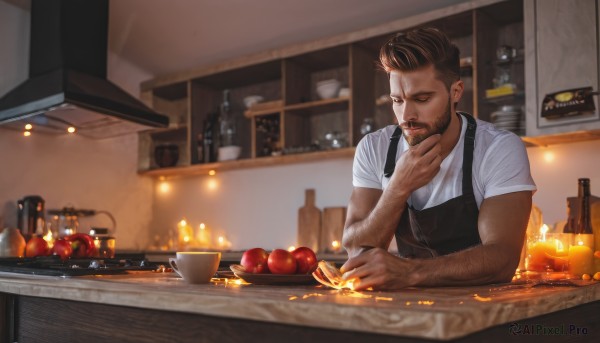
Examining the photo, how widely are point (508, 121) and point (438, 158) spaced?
6.00 feet

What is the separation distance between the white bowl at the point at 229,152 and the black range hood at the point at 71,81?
2.21 ft

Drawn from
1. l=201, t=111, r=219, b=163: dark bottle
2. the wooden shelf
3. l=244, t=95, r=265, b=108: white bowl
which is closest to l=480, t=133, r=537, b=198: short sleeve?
the wooden shelf

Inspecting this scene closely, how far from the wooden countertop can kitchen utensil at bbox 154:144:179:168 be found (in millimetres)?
3857

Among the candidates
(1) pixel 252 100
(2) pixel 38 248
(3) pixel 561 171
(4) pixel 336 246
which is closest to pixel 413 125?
(2) pixel 38 248

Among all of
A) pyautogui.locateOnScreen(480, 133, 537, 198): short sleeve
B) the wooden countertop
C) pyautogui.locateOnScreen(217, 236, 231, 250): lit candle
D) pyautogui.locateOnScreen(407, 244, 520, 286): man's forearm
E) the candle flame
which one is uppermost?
pyautogui.locateOnScreen(480, 133, 537, 198): short sleeve

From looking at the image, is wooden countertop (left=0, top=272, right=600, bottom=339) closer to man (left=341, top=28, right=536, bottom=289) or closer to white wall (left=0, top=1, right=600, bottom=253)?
man (left=341, top=28, right=536, bottom=289)

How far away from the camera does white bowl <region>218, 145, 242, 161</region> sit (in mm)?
4844

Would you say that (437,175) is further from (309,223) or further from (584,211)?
(309,223)

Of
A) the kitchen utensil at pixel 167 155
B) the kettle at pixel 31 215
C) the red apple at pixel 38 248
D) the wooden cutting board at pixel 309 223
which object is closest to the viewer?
the red apple at pixel 38 248

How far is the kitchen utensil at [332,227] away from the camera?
172 inches

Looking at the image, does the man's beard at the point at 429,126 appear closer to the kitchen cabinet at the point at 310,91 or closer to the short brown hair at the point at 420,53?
the short brown hair at the point at 420,53

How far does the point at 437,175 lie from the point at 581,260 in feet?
1.51

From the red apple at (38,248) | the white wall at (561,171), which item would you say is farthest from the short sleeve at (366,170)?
the white wall at (561,171)

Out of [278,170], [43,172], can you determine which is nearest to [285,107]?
[278,170]
